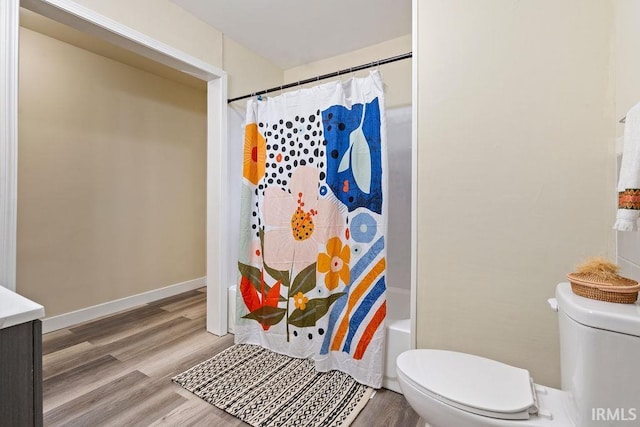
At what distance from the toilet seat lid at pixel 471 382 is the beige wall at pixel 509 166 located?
0.77ft

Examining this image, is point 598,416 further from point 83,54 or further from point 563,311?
point 83,54

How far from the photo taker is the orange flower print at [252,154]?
222cm

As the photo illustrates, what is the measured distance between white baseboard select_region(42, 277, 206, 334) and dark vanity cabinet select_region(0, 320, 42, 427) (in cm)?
207

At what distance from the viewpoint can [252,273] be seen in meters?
2.23

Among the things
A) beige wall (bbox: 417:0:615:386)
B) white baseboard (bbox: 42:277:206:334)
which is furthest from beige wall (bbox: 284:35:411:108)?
white baseboard (bbox: 42:277:206:334)

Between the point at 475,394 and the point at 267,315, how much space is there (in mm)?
1474

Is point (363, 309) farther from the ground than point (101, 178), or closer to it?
closer to it

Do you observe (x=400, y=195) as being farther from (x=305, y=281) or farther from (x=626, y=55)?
(x=626, y=55)

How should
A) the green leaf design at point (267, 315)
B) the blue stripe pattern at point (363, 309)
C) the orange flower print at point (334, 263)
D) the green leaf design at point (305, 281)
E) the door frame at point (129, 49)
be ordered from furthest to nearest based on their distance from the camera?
the green leaf design at point (267, 315)
the green leaf design at point (305, 281)
the orange flower print at point (334, 263)
the blue stripe pattern at point (363, 309)
the door frame at point (129, 49)

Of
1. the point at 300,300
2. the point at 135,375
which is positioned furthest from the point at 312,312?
the point at 135,375

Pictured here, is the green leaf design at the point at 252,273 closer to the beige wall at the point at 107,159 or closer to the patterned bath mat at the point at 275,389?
the patterned bath mat at the point at 275,389

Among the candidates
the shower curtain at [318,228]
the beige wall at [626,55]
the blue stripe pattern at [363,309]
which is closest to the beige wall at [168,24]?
the shower curtain at [318,228]

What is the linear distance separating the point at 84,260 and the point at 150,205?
2.58 feet

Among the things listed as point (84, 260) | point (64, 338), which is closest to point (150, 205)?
point (84, 260)
